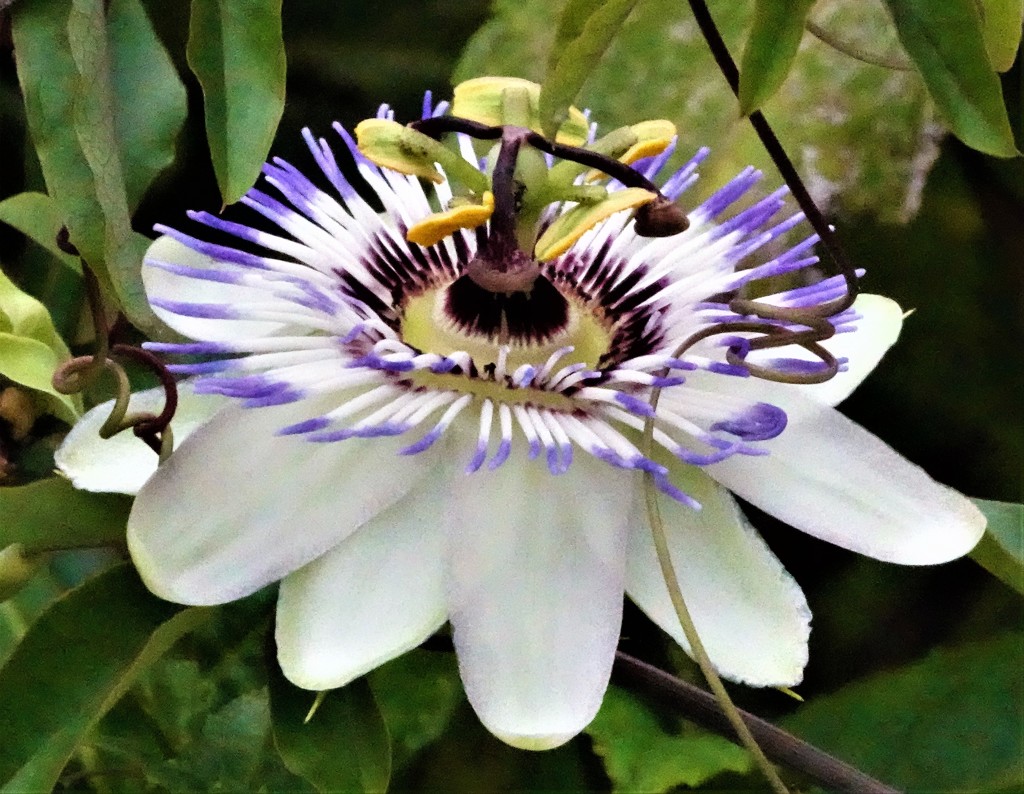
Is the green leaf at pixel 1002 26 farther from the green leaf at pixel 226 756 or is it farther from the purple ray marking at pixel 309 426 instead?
the green leaf at pixel 226 756

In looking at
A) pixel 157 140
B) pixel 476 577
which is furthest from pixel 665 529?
pixel 157 140

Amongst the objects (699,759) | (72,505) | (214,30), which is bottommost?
(699,759)

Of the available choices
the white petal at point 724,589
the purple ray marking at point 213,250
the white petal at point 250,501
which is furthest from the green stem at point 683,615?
the purple ray marking at point 213,250

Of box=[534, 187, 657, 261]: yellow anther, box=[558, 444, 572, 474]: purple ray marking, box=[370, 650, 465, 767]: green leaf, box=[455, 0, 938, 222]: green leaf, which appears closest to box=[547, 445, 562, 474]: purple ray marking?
box=[558, 444, 572, 474]: purple ray marking

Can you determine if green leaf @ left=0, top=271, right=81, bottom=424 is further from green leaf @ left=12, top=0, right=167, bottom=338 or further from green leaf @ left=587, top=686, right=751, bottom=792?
green leaf @ left=587, top=686, right=751, bottom=792

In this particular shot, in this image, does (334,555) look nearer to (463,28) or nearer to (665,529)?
(665,529)

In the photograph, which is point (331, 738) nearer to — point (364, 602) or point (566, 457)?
point (364, 602)
